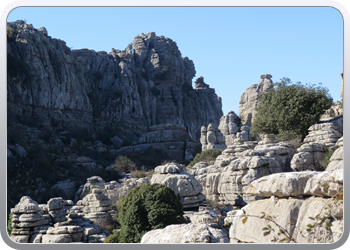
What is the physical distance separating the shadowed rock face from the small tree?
24.4 meters

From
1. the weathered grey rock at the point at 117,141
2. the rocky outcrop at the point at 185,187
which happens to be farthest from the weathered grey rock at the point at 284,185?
the weathered grey rock at the point at 117,141

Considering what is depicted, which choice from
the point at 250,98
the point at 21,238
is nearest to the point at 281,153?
the point at 21,238

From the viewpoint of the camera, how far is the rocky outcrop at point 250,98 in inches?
1873

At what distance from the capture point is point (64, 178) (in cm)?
2780

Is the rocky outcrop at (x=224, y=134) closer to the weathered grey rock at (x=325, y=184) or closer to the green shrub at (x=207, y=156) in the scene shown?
the green shrub at (x=207, y=156)

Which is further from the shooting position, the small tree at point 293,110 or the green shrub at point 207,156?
the green shrub at point 207,156

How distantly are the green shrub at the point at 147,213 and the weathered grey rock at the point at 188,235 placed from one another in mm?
4474

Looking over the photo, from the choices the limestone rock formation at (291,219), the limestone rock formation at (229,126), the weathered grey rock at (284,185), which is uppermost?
the limestone rock formation at (229,126)

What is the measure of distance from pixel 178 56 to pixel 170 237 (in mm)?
70361

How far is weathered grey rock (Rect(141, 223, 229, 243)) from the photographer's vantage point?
15.5 ft

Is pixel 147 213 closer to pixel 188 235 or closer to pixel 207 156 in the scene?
pixel 188 235

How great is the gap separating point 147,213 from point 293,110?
1803 cm

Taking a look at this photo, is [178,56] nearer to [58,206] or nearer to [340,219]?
[58,206]

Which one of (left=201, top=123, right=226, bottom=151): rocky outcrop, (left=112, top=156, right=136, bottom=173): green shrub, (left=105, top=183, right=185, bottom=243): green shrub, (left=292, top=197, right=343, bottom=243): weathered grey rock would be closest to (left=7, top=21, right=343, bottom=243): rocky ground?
(left=292, top=197, right=343, bottom=243): weathered grey rock
